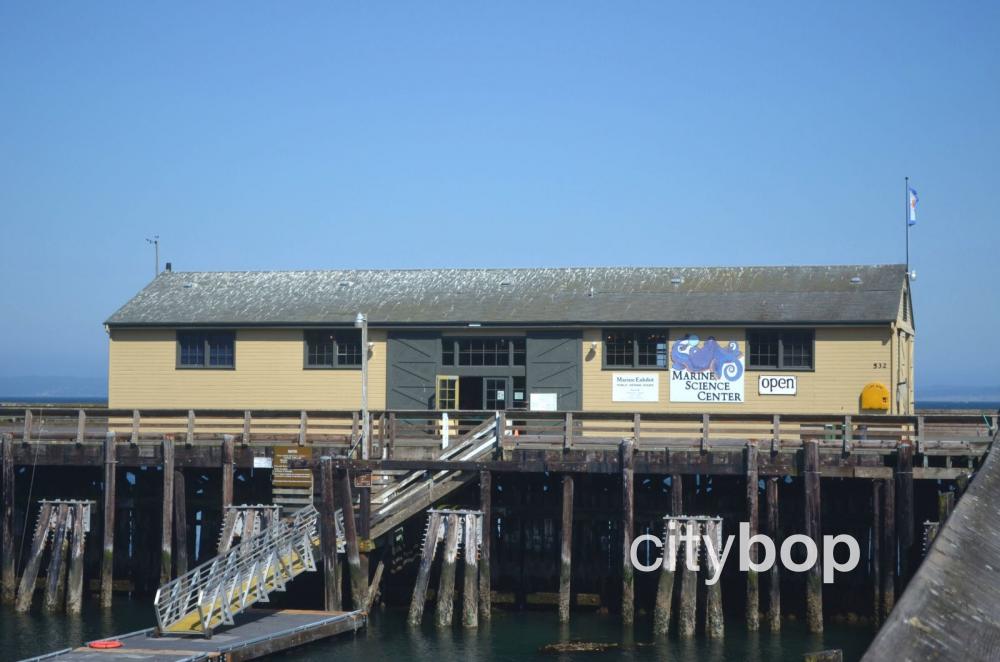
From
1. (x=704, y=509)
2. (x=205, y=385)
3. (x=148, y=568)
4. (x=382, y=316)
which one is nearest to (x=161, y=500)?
(x=148, y=568)

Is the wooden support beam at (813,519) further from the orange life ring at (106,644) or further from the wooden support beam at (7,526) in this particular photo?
the wooden support beam at (7,526)

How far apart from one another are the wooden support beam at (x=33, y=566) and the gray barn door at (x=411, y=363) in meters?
8.82

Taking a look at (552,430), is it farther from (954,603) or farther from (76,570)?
(954,603)

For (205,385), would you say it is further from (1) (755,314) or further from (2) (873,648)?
(2) (873,648)

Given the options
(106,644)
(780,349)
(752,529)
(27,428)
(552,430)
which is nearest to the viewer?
(106,644)

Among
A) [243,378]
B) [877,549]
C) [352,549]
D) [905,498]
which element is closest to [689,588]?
[877,549]

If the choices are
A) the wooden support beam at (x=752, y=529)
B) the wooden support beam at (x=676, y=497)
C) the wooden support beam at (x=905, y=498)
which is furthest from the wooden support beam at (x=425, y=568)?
the wooden support beam at (x=905, y=498)

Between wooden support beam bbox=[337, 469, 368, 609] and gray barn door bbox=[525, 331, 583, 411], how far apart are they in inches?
290

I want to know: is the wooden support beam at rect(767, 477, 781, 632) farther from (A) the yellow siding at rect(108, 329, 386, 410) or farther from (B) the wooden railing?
(A) the yellow siding at rect(108, 329, 386, 410)

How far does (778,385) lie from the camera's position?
32031mm

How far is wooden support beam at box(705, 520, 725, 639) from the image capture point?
25812mm

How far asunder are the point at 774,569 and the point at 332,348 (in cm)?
1339

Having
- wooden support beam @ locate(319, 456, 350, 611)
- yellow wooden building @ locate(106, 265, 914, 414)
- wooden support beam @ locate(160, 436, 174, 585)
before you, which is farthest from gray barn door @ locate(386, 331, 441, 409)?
wooden support beam @ locate(319, 456, 350, 611)

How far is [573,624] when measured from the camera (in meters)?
27.8
